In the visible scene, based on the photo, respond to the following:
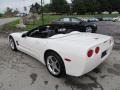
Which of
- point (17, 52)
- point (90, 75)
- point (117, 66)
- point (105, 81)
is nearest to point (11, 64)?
point (17, 52)

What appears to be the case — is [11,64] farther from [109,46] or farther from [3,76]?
[109,46]

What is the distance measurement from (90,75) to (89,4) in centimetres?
6740

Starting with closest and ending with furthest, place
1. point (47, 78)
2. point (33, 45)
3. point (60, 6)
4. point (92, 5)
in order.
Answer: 1. point (47, 78)
2. point (33, 45)
3. point (92, 5)
4. point (60, 6)

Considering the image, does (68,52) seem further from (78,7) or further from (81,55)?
(78,7)

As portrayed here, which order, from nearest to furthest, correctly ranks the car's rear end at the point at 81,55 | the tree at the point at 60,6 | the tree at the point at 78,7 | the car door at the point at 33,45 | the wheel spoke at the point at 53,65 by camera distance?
the car's rear end at the point at 81,55, the wheel spoke at the point at 53,65, the car door at the point at 33,45, the tree at the point at 78,7, the tree at the point at 60,6

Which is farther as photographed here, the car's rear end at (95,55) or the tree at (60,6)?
the tree at (60,6)

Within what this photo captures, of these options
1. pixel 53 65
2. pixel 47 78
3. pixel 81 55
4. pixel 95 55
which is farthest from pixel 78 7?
pixel 81 55

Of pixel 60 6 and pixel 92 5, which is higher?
pixel 60 6

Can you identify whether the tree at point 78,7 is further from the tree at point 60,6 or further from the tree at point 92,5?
the tree at point 60,6

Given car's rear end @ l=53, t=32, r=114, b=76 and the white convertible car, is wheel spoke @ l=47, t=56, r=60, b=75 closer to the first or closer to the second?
the white convertible car

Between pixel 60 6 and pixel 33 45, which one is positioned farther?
pixel 60 6

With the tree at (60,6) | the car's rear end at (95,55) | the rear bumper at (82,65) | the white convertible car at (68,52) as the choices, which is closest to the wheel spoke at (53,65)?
the white convertible car at (68,52)

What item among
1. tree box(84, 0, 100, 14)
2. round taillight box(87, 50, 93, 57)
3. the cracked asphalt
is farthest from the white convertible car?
tree box(84, 0, 100, 14)

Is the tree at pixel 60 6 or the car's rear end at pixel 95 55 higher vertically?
the tree at pixel 60 6
